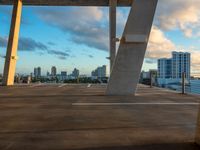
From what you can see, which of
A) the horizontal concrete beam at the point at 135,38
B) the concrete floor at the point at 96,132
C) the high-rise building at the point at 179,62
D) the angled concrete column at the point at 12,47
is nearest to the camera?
the concrete floor at the point at 96,132

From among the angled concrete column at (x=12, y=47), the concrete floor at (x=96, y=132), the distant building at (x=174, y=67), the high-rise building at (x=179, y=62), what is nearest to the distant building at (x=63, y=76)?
the angled concrete column at (x=12, y=47)

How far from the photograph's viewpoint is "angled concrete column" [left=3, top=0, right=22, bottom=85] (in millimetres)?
23320

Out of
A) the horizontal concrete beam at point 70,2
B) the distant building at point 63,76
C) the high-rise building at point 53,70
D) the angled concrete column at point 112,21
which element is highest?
the horizontal concrete beam at point 70,2

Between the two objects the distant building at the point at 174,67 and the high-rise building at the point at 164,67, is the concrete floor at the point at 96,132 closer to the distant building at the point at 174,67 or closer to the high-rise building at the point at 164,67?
the distant building at the point at 174,67

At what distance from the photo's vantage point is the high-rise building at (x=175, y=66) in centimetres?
2127

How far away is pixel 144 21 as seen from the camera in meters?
12.0

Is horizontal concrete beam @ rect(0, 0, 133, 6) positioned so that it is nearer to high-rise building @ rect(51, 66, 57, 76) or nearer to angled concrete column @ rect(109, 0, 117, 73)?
angled concrete column @ rect(109, 0, 117, 73)

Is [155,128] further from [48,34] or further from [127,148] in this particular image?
[48,34]

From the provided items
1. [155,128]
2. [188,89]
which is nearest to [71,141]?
[155,128]

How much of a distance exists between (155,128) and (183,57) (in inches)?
773

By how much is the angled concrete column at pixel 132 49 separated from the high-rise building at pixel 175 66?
27.4 ft

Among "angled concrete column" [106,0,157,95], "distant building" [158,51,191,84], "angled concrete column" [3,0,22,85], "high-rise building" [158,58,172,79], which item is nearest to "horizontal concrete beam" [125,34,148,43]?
"angled concrete column" [106,0,157,95]

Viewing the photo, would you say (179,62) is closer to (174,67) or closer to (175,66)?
(175,66)

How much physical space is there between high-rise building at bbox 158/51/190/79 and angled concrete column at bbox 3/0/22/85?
11364mm
